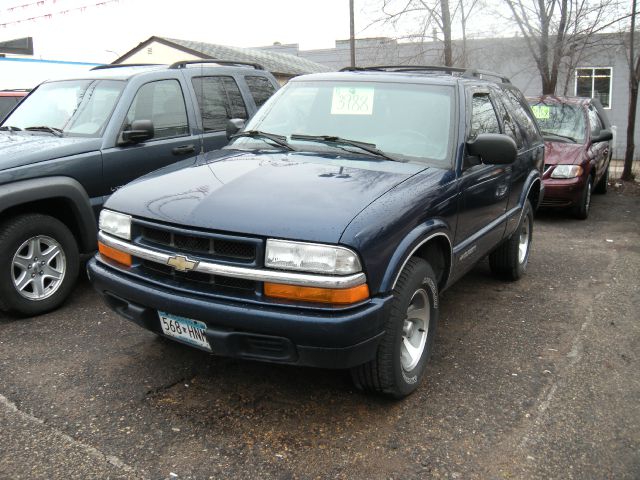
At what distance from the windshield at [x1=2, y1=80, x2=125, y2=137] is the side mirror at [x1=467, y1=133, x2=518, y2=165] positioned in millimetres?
3185

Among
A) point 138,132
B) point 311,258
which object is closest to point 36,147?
point 138,132

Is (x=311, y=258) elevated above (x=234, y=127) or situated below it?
below

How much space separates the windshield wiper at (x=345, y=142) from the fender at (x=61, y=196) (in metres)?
1.87

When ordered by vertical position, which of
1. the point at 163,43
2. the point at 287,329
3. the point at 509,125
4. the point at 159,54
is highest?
the point at 163,43

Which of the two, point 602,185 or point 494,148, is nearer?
point 494,148

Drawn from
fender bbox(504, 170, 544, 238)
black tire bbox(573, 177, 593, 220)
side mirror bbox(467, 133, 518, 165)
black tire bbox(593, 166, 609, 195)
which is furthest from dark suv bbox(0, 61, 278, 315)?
black tire bbox(593, 166, 609, 195)

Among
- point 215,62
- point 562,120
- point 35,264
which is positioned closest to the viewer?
point 35,264

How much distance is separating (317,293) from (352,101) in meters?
1.84

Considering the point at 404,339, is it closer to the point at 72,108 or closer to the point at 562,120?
the point at 72,108

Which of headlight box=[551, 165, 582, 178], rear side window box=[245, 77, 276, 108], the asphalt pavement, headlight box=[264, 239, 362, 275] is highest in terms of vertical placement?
rear side window box=[245, 77, 276, 108]

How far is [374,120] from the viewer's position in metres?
3.93

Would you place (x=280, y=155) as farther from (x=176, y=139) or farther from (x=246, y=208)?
(x=176, y=139)

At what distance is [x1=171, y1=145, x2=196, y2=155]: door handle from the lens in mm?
5435

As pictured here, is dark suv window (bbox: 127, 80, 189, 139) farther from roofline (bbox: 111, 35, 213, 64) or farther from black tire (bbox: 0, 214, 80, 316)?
roofline (bbox: 111, 35, 213, 64)
